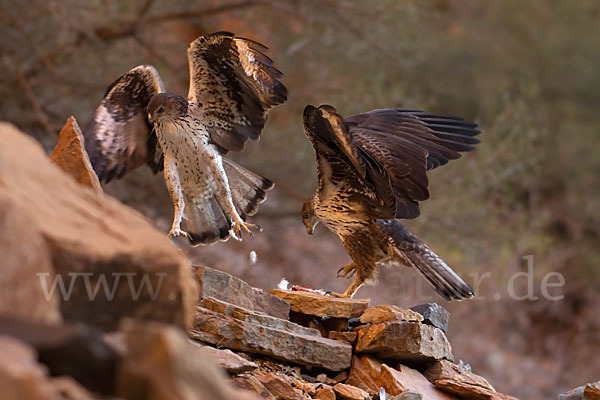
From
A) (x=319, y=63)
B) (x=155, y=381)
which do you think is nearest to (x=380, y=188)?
(x=155, y=381)

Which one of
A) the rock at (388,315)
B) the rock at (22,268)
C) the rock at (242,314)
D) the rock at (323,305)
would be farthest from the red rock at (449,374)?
the rock at (22,268)

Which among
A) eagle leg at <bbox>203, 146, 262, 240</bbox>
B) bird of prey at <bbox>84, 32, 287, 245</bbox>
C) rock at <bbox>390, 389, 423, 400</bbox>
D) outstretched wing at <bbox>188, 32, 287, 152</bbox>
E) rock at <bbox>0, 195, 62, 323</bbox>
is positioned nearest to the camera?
rock at <bbox>0, 195, 62, 323</bbox>

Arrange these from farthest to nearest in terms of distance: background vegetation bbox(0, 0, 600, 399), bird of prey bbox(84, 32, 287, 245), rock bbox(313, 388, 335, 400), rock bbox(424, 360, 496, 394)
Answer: background vegetation bbox(0, 0, 600, 399) < bird of prey bbox(84, 32, 287, 245) < rock bbox(424, 360, 496, 394) < rock bbox(313, 388, 335, 400)

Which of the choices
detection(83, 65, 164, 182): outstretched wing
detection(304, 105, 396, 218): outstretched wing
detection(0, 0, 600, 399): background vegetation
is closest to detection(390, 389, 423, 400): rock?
detection(304, 105, 396, 218): outstretched wing

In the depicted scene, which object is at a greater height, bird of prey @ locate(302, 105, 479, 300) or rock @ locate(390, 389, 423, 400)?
bird of prey @ locate(302, 105, 479, 300)

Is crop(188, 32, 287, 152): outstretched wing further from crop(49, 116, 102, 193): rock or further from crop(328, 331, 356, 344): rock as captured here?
crop(328, 331, 356, 344): rock

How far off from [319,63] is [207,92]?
4.85 metres

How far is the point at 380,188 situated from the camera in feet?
14.4

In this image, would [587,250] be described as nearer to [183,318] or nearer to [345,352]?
[345,352]

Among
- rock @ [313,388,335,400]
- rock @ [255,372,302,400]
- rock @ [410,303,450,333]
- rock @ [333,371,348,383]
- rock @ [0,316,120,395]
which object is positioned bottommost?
rock @ [0,316,120,395]

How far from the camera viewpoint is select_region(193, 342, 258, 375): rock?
10.8 ft

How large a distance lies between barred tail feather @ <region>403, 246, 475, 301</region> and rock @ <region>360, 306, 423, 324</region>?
35cm

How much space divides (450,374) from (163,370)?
288 cm

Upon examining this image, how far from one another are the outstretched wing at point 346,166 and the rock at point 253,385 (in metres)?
1.45
